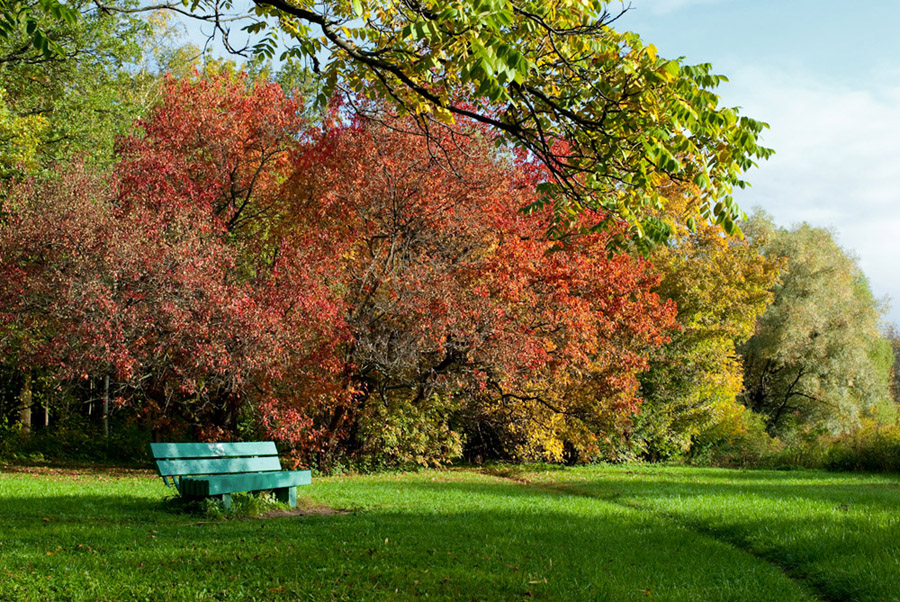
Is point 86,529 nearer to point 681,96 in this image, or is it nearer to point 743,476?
point 681,96

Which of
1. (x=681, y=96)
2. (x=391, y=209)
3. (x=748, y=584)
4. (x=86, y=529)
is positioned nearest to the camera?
(x=681, y=96)

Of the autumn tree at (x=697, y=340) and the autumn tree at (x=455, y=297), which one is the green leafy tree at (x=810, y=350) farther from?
the autumn tree at (x=455, y=297)

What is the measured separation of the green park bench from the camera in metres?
8.15

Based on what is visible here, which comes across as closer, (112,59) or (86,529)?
(86,529)

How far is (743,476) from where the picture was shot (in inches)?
666

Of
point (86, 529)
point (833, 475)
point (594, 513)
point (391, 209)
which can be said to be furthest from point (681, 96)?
point (833, 475)

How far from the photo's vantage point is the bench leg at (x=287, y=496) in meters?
9.47

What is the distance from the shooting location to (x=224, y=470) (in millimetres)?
8742

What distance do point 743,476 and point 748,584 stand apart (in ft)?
41.4

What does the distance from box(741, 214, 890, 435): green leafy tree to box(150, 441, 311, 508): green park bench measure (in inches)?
998

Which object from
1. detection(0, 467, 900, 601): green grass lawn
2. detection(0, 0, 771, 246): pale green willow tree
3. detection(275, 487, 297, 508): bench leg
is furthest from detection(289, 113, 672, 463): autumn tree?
detection(0, 0, 771, 246): pale green willow tree

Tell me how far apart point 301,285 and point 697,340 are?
46.9 feet

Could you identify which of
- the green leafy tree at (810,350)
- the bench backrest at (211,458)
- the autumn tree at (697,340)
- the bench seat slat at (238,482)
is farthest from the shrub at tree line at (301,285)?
the green leafy tree at (810,350)

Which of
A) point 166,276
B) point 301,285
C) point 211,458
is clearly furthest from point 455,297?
point 211,458
